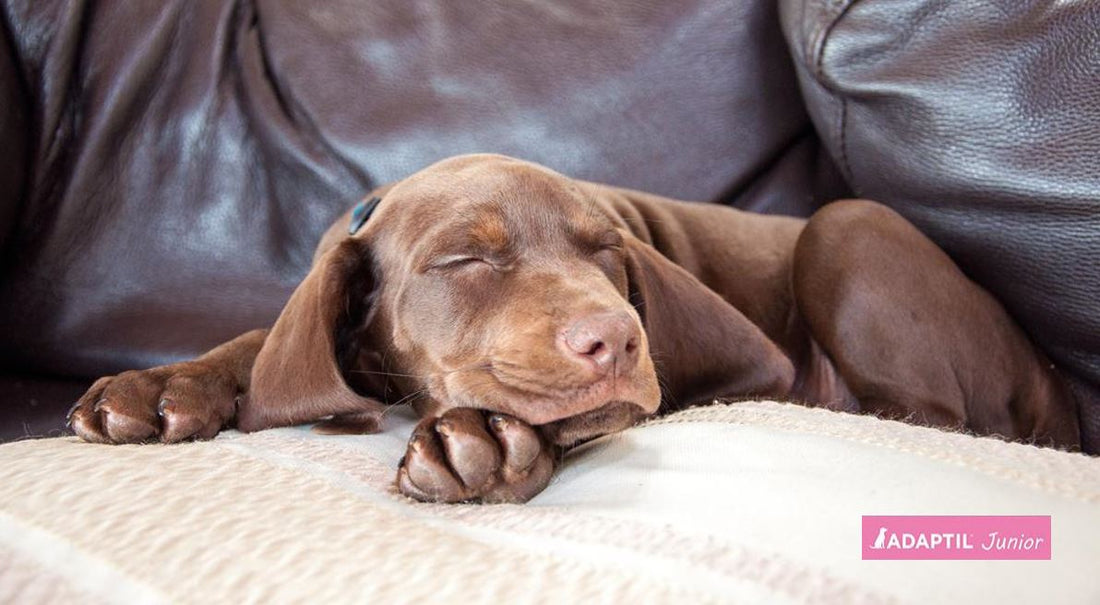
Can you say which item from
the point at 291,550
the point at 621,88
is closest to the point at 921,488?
the point at 291,550

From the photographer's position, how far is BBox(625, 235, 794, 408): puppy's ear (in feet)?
8.13

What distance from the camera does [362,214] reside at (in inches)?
106

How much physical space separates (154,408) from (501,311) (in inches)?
30.9

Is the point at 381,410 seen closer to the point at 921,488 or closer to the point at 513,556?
the point at 513,556

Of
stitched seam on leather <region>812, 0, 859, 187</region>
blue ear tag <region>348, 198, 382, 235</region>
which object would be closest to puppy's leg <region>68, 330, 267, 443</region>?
blue ear tag <region>348, 198, 382, 235</region>

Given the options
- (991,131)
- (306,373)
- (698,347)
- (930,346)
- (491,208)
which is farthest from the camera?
(930,346)

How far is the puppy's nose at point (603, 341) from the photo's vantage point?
1838 millimetres

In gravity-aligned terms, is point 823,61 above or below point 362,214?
above

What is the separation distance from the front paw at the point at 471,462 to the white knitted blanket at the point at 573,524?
0.04 m

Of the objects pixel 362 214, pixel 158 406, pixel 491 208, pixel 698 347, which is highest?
pixel 491 208

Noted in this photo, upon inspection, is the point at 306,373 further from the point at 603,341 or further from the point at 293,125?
the point at 293,125

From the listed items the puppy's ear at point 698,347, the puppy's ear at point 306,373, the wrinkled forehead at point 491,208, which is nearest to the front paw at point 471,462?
the puppy's ear at point 306,373

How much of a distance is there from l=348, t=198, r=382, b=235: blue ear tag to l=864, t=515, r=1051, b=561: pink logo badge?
5.74ft

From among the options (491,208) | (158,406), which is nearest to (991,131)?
(491,208)
